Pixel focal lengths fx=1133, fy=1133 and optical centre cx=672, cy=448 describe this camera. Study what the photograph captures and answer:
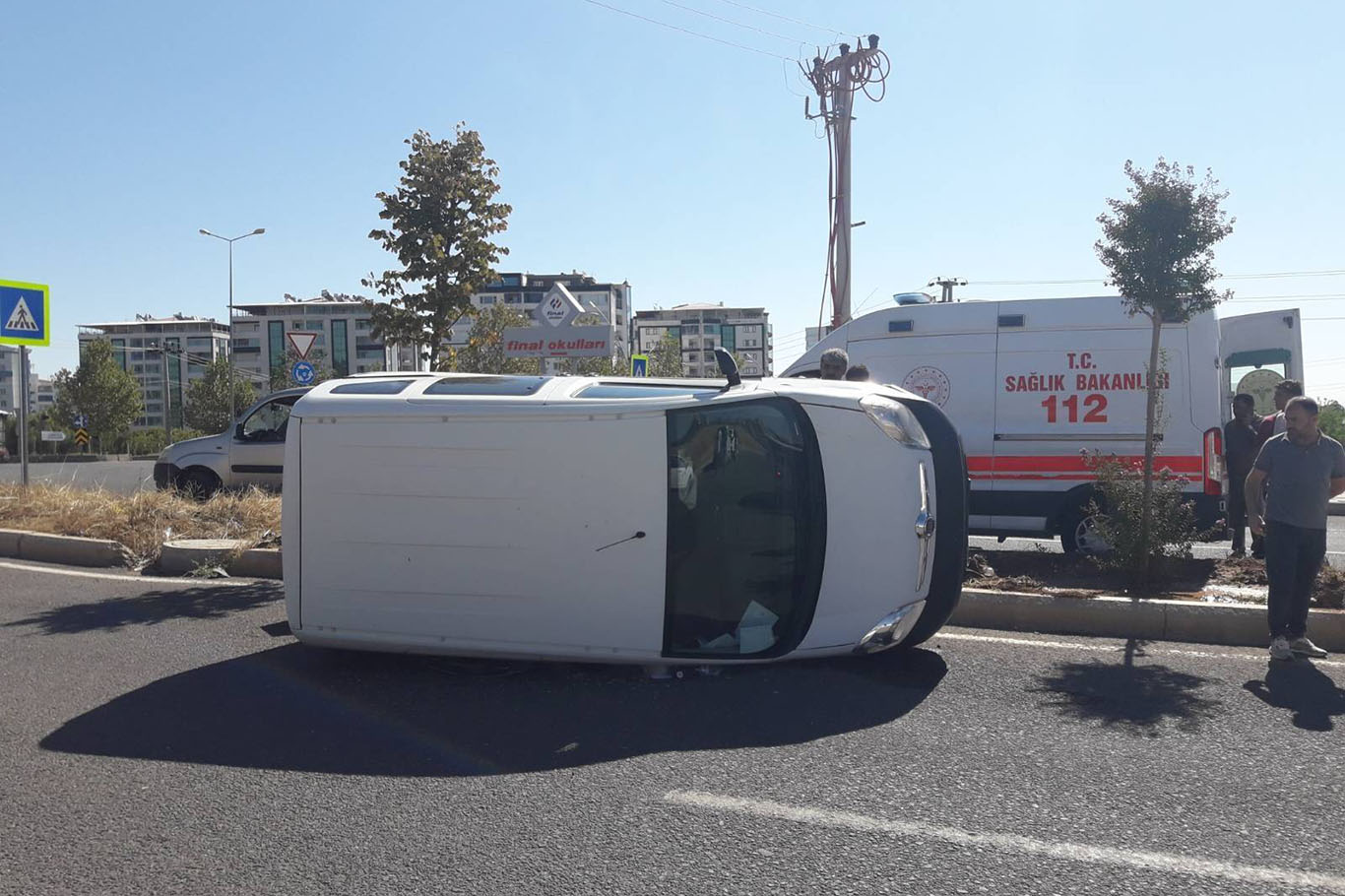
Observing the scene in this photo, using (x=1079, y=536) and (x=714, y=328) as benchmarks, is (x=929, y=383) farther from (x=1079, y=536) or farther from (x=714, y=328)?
(x=714, y=328)

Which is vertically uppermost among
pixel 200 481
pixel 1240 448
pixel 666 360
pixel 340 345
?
pixel 340 345

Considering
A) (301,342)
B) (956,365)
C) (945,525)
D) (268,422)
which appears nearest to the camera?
(945,525)

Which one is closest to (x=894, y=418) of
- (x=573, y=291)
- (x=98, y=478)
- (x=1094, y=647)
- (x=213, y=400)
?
(x=1094, y=647)

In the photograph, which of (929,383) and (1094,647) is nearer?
(1094,647)

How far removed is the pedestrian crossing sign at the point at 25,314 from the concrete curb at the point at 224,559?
493 centimetres

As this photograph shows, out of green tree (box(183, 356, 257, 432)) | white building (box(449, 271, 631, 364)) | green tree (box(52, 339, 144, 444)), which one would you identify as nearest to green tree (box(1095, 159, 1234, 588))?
green tree (box(52, 339, 144, 444))

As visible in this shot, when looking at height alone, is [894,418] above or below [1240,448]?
above

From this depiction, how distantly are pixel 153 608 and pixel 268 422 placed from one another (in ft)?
25.1

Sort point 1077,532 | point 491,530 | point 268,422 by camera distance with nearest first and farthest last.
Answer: point 491,530 → point 1077,532 → point 268,422

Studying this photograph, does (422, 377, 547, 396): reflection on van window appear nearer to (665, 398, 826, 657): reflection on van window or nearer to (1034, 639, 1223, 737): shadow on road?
(665, 398, 826, 657): reflection on van window

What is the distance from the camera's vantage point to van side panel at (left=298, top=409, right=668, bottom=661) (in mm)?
6004

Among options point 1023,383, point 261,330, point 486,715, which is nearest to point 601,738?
point 486,715

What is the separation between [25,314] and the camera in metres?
13.9

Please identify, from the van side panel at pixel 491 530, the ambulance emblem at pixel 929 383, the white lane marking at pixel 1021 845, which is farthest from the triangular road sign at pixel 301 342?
the white lane marking at pixel 1021 845
